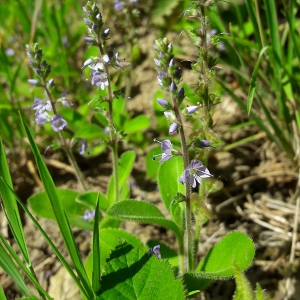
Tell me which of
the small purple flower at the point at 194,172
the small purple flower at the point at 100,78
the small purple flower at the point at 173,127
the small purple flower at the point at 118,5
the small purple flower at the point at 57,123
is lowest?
the small purple flower at the point at 194,172

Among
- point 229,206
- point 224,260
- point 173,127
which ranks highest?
point 173,127

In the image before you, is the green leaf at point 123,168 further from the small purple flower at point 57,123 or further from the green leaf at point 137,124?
the green leaf at point 137,124

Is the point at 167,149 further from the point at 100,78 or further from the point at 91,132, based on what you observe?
the point at 91,132

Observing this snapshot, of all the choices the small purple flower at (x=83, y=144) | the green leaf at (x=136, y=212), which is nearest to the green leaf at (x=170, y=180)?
the green leaf at (x=136, y=212)

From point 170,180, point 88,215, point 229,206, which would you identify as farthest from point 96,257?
point 229,206

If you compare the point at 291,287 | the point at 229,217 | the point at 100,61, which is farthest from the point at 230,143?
the point at 100,61

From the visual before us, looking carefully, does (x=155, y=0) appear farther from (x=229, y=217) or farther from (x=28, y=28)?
(x=229, y=217)

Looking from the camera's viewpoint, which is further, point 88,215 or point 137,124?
point 137,124
